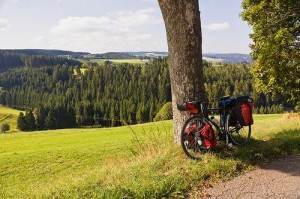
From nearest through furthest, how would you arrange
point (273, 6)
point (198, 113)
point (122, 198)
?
point (122, 198) → point (198, 113) → point (273, 6)

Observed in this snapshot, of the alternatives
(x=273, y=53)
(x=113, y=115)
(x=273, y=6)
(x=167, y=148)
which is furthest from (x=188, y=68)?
(x=113, y=115)

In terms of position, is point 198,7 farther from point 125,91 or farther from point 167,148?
point 125,91

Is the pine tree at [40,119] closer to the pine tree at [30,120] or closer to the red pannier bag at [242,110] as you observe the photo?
the pine tree at [30,120]

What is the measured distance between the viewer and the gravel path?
607cm

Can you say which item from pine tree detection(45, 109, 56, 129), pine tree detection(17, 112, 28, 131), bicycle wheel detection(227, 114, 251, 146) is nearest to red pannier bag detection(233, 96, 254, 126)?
bicycle wheel detection(227, 114, 251, 146)

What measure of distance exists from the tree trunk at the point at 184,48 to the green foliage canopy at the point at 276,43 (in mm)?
9858

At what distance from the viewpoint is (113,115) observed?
146m

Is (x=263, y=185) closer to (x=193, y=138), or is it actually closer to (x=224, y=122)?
(x=193, y=138)

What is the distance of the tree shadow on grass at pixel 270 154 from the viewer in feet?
25.5

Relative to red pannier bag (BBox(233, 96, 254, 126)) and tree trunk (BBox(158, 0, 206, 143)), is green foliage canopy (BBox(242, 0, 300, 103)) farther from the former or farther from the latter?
tree trunk (BBox(158, 0, 206, 143))

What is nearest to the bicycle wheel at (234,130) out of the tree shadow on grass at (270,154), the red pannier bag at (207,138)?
the tree shadow on grass at (270,154)

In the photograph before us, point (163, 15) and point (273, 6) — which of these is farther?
point (273, 6)

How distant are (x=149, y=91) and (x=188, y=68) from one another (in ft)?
553

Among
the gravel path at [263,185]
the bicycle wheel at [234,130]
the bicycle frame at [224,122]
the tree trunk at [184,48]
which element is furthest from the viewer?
the bicycle wheel at [234,130]
